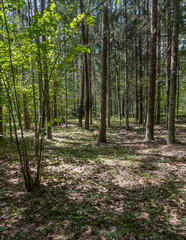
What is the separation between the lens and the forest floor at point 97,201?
2.59 m

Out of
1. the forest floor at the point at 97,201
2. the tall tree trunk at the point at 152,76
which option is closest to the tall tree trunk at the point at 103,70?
the tall tree trunk at the point at 152,76

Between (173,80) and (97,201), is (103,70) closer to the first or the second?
(173,80)

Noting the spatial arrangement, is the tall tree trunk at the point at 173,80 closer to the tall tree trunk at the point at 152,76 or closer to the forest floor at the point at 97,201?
the tall tree trunk at the point at 152,76

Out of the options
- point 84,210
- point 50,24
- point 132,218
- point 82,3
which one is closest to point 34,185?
point 84,210

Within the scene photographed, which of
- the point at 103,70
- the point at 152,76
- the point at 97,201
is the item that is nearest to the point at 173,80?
the point at 152,76

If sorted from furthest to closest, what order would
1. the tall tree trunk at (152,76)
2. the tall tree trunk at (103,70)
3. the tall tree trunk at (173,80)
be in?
the tall tree trunk at (103,70) < the tall tree trunk at (152,76) < the tall tree trunk at (173,80)

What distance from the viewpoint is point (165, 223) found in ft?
9.10

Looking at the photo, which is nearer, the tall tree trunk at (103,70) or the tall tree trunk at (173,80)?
the tall tree trunk at (173,80)

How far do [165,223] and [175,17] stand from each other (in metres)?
7.22

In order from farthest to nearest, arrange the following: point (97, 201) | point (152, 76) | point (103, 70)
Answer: point (103, 70)
point (152, 76)
point (97, 201)

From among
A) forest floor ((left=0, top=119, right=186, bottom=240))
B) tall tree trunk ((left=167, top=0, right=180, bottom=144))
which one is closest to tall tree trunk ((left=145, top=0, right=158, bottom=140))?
tall tree trunk ((left=167, top=0, right=180, bottom=144))

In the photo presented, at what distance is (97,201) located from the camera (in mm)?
3482

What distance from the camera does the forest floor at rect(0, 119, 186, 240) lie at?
2586mm

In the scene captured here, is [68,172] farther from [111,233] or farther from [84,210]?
[111,233]
